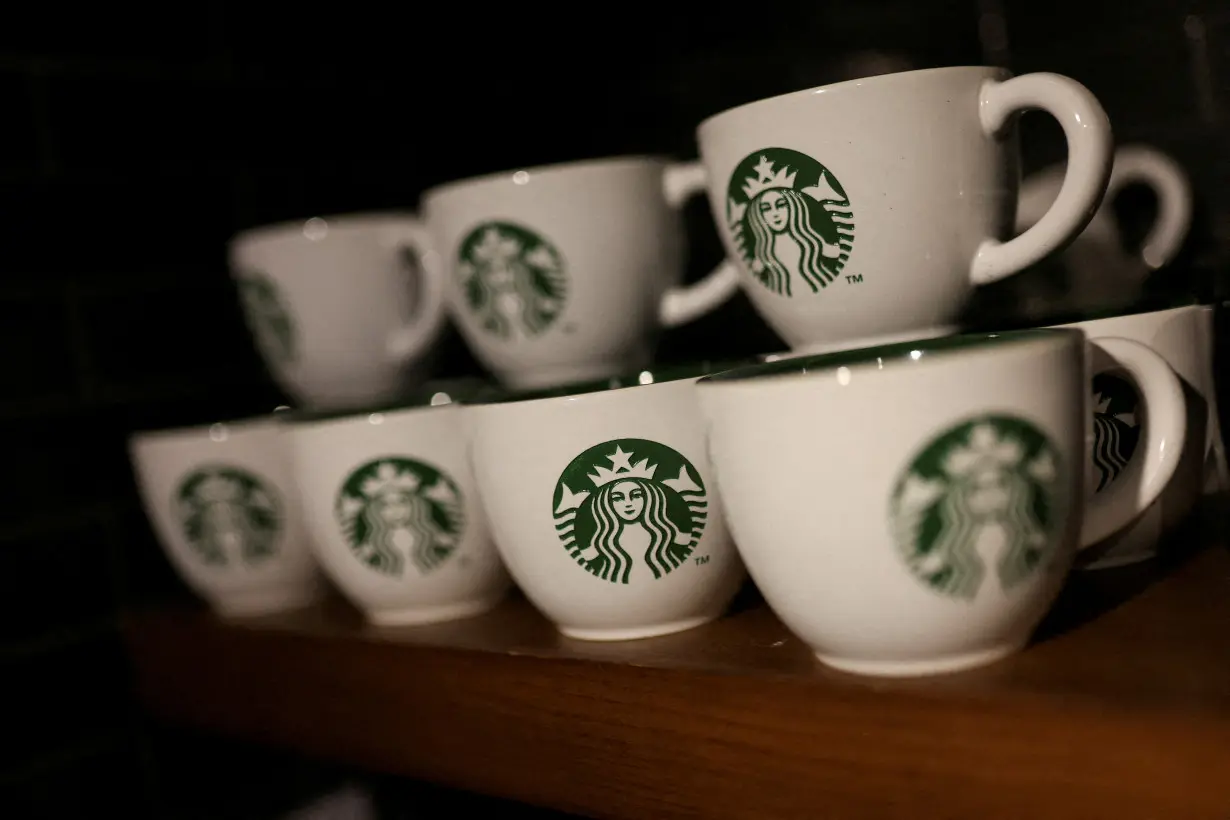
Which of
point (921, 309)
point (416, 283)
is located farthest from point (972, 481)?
point (416, 283)

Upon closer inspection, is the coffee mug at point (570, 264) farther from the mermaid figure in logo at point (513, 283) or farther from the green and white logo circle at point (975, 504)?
the green and white logo circle at point (975, 504)

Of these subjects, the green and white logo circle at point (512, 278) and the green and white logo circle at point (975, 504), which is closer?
the green and white logo circle at point (975, 504)

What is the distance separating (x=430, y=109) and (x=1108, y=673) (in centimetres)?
89

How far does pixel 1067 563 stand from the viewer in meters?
0.47

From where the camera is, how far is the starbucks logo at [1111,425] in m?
0.54

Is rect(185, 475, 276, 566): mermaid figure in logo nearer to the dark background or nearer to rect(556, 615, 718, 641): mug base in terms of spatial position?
the dark background

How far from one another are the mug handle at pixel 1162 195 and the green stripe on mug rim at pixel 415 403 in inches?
17.5

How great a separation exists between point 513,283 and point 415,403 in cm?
9

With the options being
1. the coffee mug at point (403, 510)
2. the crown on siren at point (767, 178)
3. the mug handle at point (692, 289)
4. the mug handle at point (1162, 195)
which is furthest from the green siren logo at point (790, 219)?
the mug handle at point (1162, 195)

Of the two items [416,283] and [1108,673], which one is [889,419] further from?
[416,283]

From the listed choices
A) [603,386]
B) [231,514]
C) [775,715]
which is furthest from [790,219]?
[231,514]

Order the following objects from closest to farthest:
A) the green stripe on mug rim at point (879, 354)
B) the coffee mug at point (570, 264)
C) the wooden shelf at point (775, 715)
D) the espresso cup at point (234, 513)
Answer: the wooden shelf at point (775, 715) → the green stripe on mug rim at point (879, 354) → the coffee mug at point (570, 264) → the espresso cup at point (234, 513)

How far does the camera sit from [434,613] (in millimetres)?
704

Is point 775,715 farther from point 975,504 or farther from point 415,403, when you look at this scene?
point 415,403
